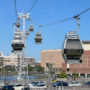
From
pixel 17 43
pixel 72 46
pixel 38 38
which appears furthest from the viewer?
pixel 38 38

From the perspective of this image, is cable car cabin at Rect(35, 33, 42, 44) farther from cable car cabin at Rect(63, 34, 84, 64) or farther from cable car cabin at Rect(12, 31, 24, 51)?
cable car cabin at Rect(63, 34, 84, 64)

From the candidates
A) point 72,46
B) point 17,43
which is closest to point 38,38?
point 17,43

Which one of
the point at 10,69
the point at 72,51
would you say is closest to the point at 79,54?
the point at 72,51

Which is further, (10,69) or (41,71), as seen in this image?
(10,69)

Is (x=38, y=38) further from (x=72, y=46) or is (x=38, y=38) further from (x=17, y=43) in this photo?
(x=72, y=46)

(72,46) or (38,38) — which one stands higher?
(38,38)

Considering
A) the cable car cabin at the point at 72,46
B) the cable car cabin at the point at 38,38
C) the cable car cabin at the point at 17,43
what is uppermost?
the cable car cabin at the point at 38,38

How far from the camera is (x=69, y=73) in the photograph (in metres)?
131

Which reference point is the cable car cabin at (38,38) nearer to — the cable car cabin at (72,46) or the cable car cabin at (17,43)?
the cable car cabin at (17,43)

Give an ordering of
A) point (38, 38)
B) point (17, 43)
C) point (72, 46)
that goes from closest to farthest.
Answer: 1. point (72, 46)
2. point (17, 43)
3. point (38, 38)

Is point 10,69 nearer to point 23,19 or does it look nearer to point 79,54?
point 23,19

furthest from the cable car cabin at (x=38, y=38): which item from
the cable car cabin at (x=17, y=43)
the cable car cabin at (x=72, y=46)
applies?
the cable car cabin at (x=72, y=46)

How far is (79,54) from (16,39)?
8048 millimetres

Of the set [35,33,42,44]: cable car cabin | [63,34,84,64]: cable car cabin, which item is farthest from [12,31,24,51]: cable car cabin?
[63,34,84,64]: cable car cabin
